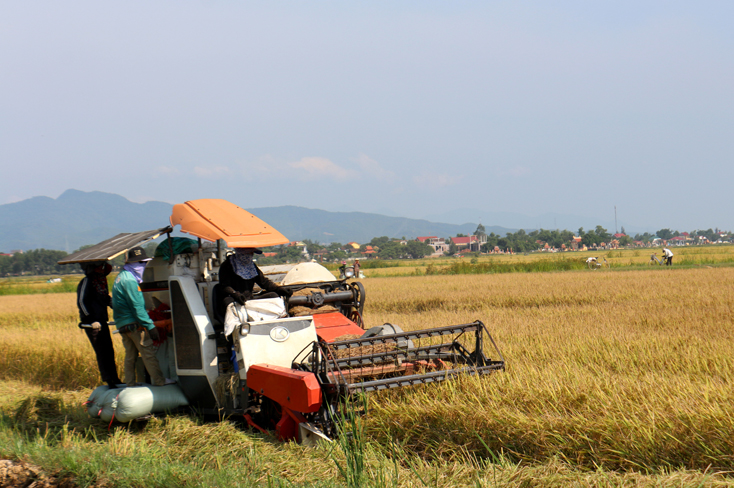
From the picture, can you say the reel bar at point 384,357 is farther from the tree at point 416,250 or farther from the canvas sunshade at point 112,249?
the tree at point 416,250

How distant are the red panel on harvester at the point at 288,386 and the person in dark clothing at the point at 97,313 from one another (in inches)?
96.8

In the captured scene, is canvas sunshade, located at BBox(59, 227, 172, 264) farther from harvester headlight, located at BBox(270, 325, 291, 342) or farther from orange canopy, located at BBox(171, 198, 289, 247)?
harvester headlight, located at BBox(270, 325, 291, 342)

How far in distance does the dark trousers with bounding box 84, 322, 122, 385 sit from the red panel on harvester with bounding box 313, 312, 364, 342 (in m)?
2.56

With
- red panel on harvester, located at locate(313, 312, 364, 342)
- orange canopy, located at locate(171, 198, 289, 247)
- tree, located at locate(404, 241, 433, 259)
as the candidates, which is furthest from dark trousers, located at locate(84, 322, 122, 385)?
tree, located at locate(404, 241, 433, 259)

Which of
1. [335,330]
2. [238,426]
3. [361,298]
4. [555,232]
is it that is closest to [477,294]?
[361,298]

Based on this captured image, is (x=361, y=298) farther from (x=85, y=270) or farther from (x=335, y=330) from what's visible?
(x=85, y=270)

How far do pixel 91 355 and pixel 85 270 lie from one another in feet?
11.1

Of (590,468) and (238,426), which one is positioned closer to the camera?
(590,468)

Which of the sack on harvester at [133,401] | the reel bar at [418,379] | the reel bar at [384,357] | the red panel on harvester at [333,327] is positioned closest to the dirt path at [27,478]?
the sack on harvester at [133,401]

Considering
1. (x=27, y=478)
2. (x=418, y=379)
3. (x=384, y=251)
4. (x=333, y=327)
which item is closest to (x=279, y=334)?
(x=333, y=327)

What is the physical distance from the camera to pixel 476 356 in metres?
6.16

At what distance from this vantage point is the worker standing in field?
623 cm

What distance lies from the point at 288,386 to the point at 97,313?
3.35m

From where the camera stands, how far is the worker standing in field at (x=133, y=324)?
6.23 m
